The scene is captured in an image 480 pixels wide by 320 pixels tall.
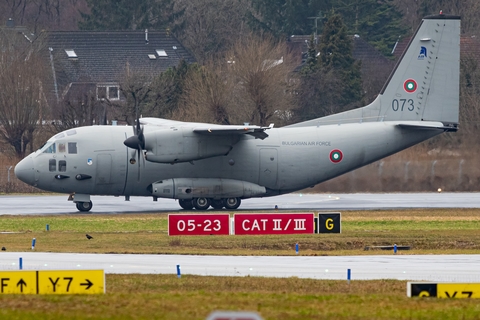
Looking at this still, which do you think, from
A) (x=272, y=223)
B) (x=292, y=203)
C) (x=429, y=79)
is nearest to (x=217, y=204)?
(x=292, y=203)

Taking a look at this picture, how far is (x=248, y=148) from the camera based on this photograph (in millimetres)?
39969

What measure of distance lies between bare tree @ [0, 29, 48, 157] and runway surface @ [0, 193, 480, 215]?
11334 mm

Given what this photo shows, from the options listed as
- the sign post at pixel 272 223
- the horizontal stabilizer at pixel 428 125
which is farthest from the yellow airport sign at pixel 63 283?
the horizontal stabilizer at pixel 428 125

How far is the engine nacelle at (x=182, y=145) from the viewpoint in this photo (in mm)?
37844

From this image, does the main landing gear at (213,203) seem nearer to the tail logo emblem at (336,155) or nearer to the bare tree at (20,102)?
the tail logo emblem at (336,155)

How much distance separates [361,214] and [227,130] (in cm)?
674

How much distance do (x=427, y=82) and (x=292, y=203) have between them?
8835 millimetres

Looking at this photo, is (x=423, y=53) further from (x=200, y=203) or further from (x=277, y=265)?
(x=277, y=265)

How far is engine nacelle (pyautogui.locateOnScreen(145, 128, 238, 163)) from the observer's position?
3784cm

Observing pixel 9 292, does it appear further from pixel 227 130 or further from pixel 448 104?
pixel 448 104

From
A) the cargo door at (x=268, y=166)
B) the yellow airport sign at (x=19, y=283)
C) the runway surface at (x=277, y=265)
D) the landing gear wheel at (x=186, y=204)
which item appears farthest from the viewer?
the landing gear wheel at (x=186, y=204)

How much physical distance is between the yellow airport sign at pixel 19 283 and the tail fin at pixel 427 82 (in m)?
26.3

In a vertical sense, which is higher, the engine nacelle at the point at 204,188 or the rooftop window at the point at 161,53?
the rooftop window at the point at 161,53

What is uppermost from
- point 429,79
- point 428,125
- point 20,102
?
point 20,102
